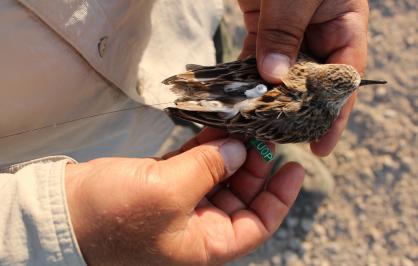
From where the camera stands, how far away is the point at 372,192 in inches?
203

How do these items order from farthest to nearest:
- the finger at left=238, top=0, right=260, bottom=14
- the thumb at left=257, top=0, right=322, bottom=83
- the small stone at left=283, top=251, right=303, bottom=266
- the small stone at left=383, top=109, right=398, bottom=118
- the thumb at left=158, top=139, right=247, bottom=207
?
1. the small stone at left=383, top=109, right=398, bottom=118
2. the small stone at left=283, top=251, right=303, bottom=266
3. the finger at left=238, top=0, right=260, bottom=14
4. the thumb at left=257, top=0, right=322, bottom=83
5. the thumb at left=158, top=139, right=247, bottom=207

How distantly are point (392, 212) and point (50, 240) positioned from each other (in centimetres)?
390

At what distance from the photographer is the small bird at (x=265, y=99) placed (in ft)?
9.57

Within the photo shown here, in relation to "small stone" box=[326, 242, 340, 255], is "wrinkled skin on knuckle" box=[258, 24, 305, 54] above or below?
above

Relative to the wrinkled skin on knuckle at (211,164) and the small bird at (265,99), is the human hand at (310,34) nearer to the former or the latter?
the small bird at (265,99)

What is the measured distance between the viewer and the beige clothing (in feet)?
7.64

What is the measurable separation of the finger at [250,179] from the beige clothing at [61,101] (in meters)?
1.04

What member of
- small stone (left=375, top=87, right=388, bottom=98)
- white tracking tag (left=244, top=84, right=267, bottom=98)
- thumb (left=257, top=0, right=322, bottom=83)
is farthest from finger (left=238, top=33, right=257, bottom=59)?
small stone (left=375, top=87, right=388, bottom=98)

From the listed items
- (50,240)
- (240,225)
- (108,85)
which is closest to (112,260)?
(50,240)

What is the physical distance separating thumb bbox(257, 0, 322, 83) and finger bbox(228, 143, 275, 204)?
0.57m

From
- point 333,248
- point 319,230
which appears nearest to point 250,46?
point 319,230

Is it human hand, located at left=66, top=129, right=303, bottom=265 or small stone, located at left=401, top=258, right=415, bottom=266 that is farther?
small stone, located at left=401, top=258, right=415, bottom=266

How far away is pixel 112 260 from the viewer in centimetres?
251

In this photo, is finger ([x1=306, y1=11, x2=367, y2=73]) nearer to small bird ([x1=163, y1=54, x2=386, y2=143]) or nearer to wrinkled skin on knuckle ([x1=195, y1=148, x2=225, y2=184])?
small bird ([x1=163, y1=54, x2=386, y2=143])
